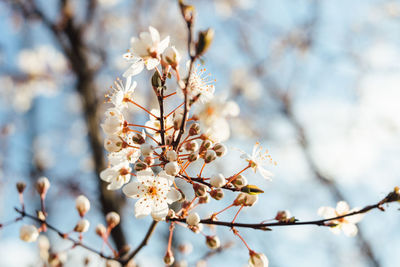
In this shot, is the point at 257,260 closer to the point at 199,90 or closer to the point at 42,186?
the point at 199,90

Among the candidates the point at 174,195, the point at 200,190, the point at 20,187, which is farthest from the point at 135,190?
the point at 20,187

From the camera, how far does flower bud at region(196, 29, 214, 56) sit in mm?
912

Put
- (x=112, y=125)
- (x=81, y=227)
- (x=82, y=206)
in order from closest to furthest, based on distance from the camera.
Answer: (x=112, y=125)
(x=81, y=227)
(x=82, y=206)

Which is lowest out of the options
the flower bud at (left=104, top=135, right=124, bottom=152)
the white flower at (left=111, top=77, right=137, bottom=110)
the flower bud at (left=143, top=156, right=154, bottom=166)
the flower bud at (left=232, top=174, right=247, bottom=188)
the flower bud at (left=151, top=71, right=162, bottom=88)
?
the flower bud at (left=232, top=174, right=247, bottom=188)

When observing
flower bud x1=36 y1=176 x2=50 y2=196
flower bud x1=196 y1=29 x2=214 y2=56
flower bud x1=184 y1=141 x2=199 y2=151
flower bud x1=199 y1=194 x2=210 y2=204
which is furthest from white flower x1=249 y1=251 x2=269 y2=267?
flower bud x1=36 y1=176 x2=50 y2=196

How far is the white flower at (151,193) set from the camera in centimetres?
119

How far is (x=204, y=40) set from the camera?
3.00 ft

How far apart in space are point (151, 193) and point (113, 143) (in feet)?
0.88

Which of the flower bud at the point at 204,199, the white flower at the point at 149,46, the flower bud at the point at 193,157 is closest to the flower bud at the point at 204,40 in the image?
the white flower at the point at 149,46

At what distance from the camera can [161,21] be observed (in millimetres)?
7098

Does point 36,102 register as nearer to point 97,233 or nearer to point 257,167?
point 97,233

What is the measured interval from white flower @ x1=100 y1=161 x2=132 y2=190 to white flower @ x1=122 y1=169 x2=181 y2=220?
2.0 inches

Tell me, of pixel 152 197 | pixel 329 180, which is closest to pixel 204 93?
pixel 152 197

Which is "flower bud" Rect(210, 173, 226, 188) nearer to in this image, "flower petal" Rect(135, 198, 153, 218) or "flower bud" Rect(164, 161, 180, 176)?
"flower bud" Rect(164, 161, 180, 176)
